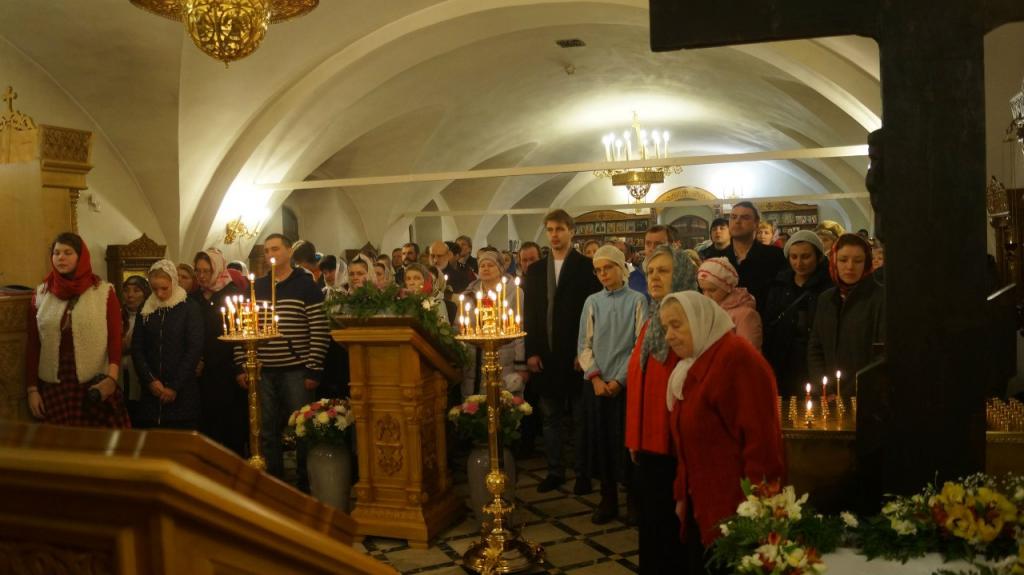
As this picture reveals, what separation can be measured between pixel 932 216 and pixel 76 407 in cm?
474

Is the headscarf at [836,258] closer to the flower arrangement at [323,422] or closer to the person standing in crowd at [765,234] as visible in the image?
the flower arrangement at [323,422]

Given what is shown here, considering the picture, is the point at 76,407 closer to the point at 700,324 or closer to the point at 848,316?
the point at 700,324

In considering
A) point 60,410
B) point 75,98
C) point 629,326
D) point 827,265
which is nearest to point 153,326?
point 60,410

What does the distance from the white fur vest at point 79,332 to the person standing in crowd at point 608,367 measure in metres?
2.91

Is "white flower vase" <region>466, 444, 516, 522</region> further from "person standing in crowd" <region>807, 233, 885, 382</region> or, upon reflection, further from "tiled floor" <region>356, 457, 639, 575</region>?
"person standing in crowd" <region>807, 233, 885, 382</region>

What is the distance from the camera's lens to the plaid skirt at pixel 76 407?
4809mm

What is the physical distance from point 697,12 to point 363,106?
9558 mm

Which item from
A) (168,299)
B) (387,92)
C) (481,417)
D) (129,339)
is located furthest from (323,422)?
(387,92)

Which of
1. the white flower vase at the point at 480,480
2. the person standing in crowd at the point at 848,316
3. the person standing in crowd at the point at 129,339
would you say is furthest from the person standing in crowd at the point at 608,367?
the person standing in crowd at the point at 129,339

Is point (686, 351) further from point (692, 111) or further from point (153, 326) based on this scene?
point (692, 111)

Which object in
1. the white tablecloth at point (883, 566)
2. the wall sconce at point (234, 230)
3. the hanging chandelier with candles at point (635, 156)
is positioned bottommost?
the white tablecloth at point (883, 566)

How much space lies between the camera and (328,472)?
4871 mm

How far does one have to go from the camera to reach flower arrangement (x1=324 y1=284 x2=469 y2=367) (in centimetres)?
452

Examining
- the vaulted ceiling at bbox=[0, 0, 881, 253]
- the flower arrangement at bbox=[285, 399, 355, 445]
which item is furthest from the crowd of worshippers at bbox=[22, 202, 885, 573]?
the vaulted ceiling at bbox=[0, 0, 881, 253]
